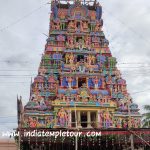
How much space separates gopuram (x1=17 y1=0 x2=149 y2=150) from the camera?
107ft

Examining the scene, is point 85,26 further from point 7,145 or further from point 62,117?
point 7,145

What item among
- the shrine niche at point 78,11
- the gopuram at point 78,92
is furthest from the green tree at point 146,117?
the shrine niche at point 78,11

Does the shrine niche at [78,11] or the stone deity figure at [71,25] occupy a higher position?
the shrine niche at [78,11]

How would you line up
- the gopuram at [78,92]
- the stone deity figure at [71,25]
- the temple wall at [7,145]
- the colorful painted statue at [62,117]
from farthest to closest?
the stone deity figure at [71,25]
the colorful painted statue at [62,117]
the temple wall at [7,145]
the gopuram at [78,92]

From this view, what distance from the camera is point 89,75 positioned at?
3997 centimetres

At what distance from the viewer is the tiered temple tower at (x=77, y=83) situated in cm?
3675

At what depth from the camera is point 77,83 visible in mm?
39531

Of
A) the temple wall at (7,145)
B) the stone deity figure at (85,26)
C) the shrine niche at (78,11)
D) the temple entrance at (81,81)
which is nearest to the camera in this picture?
the temple wall at (7,145)

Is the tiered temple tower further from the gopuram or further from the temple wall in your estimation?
the temple wall

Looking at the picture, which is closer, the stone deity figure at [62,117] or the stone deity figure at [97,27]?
the stone deity figure at [62,117]

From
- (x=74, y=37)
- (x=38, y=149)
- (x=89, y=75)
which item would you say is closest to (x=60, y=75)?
(x=89, y=75)

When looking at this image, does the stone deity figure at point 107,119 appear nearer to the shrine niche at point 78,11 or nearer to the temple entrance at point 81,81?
the temple entrance at point 81,81

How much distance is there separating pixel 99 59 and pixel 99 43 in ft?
8.99

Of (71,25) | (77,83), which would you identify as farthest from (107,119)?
(71,25)
